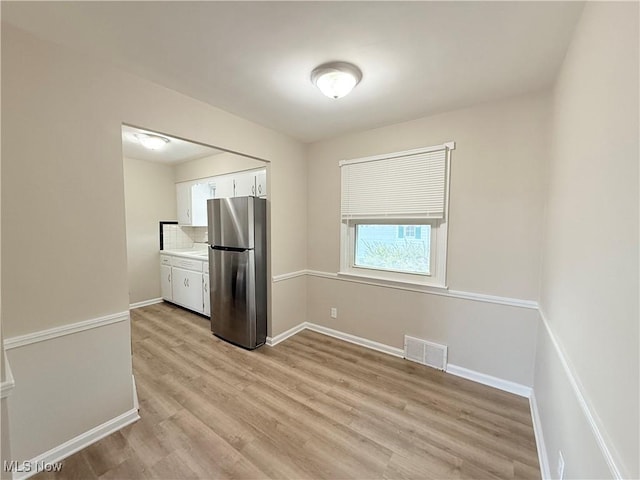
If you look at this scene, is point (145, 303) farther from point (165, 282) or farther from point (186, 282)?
point (186, 282)

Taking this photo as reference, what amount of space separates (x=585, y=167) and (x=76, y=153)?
8.76 ft

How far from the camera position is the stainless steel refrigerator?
286cm

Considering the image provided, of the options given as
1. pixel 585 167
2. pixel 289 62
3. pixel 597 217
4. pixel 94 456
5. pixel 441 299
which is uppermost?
pixel 289 62

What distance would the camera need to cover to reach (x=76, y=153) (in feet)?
5.15

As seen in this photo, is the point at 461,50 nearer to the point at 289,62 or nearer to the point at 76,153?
the point at 289,62

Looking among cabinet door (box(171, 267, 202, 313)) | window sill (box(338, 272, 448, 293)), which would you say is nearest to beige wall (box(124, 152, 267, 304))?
cabinet door (box(171, 267, 202, 313))

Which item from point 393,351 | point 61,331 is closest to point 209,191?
point 61,331

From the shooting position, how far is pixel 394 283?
2762 millimetres

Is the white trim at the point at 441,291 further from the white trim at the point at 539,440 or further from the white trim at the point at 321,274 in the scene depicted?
the white trim at the point at 539,440

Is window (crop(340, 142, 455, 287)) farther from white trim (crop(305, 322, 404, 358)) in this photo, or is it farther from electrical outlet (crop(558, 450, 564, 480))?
electrical outlet (crop(558, 450, 564, 480))

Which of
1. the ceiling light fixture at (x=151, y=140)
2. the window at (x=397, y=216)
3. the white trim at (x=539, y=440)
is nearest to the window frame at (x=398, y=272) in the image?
the window at (x=397, y=216)

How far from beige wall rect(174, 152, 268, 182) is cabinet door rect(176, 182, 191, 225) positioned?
4.8 inches

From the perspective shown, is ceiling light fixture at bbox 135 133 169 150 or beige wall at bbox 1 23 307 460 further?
ceiling light fixture at bbox 135 133 169 150

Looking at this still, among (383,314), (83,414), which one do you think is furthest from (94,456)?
(383,314)
